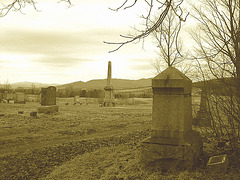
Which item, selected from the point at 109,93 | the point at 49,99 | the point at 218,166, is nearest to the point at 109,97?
the point at 109,93

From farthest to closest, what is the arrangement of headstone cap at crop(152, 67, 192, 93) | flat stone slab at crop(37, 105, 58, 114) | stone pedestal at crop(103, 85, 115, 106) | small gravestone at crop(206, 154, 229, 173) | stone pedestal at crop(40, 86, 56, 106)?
stone pedestal at crop(103, 85, 115, 106)
stone pedestal at crop(40, 86, 56, 106)
flat stone slab at crop(37, 105, 58, 114)
headstone cap at crop(152, 67, 192, 93)
small gravestone at crop(206, 154, 229, 173)

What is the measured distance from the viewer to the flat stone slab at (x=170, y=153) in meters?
4.02

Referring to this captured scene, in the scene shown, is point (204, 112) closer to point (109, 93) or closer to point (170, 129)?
point (170, 129)

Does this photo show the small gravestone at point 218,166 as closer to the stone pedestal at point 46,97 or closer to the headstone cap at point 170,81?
the headstone cap at point 170,81

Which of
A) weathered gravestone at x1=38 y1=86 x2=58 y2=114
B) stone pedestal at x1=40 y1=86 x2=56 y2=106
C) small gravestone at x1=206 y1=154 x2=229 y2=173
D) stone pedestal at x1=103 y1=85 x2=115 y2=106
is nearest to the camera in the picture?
small gravestone at x1=206 y1=154 x2=229 y2=173

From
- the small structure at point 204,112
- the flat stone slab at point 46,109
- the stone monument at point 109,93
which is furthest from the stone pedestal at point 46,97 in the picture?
the small structure at point 204,112

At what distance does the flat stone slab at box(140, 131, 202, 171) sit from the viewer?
4016 millimetres

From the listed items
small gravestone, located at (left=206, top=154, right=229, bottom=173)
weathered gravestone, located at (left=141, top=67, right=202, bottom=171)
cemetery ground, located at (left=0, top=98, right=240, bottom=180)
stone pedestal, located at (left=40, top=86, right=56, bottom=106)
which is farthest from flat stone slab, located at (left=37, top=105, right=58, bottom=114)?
small gravestone, located at (left=206, top=154, right=229, bottom=173)

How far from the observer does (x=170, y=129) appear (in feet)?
14.1

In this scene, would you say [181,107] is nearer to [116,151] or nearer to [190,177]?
[190,177]

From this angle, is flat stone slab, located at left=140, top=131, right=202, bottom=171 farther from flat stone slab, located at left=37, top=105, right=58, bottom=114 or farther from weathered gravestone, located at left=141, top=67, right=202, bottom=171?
flat stone slab, located at left=37, top=105, right=58, bottom=114

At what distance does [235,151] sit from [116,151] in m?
2.86

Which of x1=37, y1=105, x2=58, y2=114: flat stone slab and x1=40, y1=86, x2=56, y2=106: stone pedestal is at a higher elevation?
x1=40, y1=86, x2=56, y2=106: stone pedestal

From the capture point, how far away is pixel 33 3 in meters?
3.28
